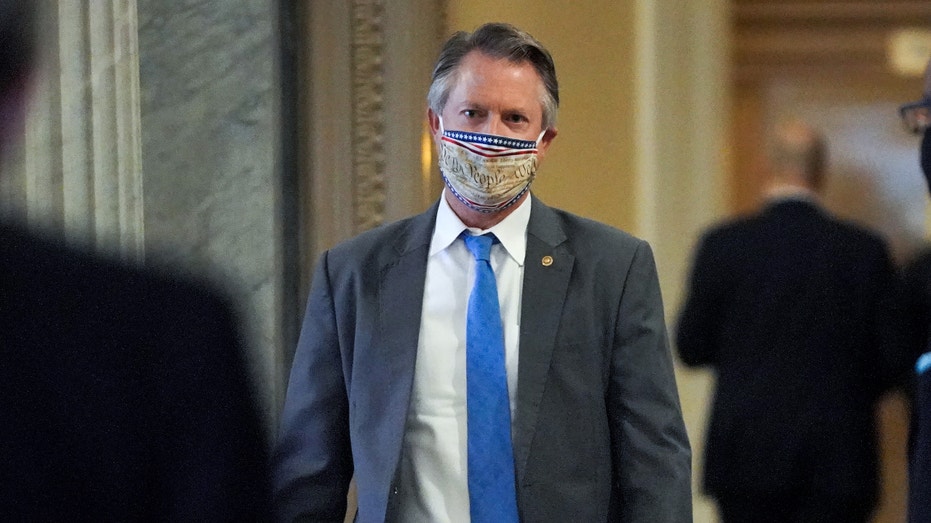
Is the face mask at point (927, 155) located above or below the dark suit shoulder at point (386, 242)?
above

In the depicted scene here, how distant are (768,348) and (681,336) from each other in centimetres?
26

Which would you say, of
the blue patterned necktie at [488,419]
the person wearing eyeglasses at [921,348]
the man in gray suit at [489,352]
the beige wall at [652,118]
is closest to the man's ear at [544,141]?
the man in gray suit at [489,352]

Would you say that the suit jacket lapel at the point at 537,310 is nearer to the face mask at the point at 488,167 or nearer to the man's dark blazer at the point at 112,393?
the face mask at the point at 488,167

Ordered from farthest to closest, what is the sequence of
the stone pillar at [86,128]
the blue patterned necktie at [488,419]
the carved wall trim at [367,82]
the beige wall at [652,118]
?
the beige wall at [652,118] → the carved wall trim at [367,82] → the stone pillar at [86,128] → the blue patterned necktie at [488,419]

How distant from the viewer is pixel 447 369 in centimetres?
239

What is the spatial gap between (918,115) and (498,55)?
3.25 ft

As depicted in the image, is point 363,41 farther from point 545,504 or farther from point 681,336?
point 545,504

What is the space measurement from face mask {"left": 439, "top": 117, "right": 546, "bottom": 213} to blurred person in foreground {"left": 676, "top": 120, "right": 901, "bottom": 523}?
5.54 ft

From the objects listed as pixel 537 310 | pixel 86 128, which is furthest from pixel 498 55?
pixel 86 128

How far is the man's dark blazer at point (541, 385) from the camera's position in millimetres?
2350

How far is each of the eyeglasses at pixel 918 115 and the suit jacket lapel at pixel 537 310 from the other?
2.91 ft

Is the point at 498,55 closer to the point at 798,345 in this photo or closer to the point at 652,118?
the point at 798,345

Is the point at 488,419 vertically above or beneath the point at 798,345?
above

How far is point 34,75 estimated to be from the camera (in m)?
1.18
